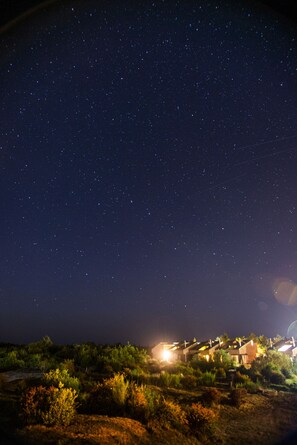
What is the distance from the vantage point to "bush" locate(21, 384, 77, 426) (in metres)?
7.14

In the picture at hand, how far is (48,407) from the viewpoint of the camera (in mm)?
7492

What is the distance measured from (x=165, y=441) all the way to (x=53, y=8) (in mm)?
9311

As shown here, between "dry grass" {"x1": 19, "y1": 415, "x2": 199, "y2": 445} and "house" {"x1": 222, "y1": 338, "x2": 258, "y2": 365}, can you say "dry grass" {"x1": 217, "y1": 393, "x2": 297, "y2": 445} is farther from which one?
"house" {"x1": 222, "y1": 338, "x2": 258, "y2": 365}

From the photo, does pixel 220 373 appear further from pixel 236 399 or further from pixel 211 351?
pixel 211 351

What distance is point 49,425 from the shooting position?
703cm

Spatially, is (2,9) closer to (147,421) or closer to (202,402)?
(147,421)

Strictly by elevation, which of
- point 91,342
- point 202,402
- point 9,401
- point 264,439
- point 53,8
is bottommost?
point 264,439

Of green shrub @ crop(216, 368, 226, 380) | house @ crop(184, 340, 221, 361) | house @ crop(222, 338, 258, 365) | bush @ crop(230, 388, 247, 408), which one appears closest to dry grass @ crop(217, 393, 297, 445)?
bush @ crop(230, 388, 247, 408)

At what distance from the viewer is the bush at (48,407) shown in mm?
7145

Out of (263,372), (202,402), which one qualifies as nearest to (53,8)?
(202,402)

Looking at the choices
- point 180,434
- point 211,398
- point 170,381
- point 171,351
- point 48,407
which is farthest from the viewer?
point 171,351

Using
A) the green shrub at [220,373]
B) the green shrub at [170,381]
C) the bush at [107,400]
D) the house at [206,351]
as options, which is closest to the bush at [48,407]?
the bush at [107,400]

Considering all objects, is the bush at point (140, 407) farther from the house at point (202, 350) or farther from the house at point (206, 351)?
the house at point (202, 350)

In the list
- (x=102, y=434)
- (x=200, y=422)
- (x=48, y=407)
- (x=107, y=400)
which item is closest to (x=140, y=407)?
(x=107, y=400)
